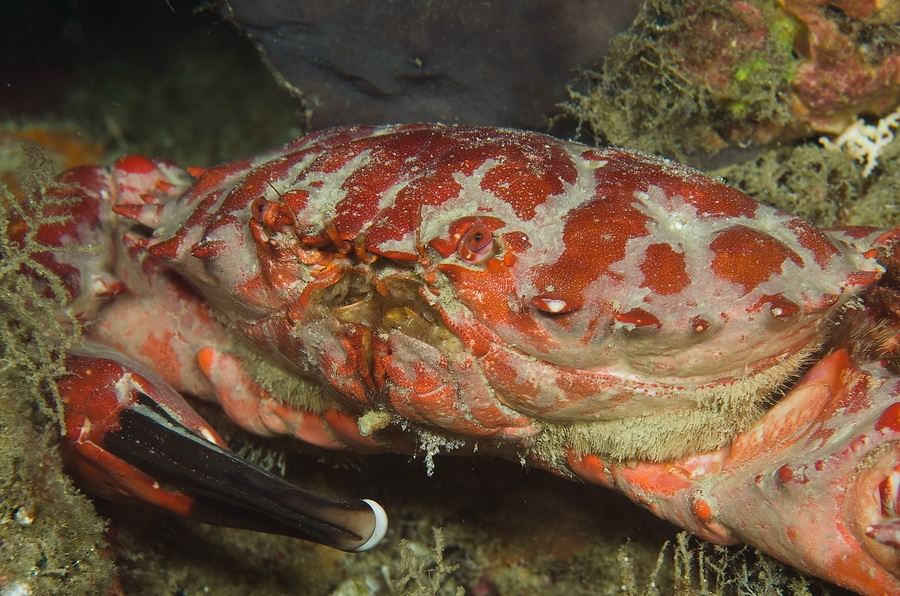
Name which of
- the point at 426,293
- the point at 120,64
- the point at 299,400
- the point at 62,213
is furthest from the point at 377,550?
the point at 120,64

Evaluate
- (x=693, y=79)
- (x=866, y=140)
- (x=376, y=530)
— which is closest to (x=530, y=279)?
(x=376, y=530)

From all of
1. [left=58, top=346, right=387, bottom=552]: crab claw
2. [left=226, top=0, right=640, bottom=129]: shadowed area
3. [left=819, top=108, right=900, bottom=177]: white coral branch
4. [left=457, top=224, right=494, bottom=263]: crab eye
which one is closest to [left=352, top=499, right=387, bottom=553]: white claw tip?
[left=58, top=346, right=387, bottom=552]: crab claw

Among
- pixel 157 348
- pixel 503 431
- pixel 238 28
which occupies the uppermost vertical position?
pixel 238 28

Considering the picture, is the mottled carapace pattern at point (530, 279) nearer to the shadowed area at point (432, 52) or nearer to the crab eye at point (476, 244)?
the crab eye at point (476, 244)

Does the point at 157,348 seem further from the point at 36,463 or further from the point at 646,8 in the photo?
the point at 646,8

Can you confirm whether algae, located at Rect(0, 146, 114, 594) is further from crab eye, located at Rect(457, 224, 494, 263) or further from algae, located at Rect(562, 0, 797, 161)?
algae, located at Rect(562, 0, 797, 161)
